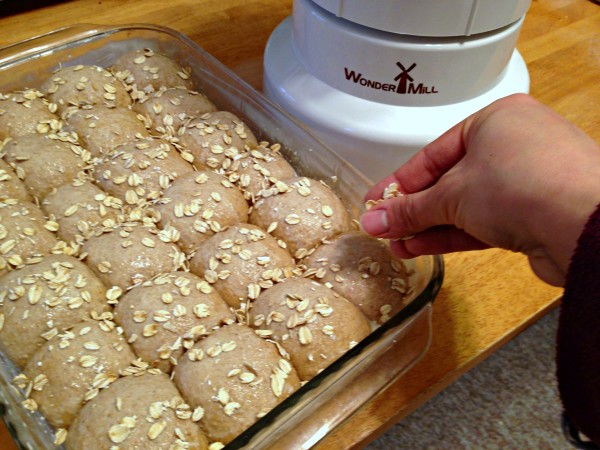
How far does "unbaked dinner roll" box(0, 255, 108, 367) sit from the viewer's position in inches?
29.4

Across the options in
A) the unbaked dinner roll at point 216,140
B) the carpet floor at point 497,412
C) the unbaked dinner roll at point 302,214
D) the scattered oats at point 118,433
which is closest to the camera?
the scattered oats at point 118,433

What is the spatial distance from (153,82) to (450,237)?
66cm

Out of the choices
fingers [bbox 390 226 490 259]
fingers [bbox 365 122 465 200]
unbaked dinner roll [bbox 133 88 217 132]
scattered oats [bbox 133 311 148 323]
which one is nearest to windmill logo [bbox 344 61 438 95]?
fingers [bbox 365 122 465 200]

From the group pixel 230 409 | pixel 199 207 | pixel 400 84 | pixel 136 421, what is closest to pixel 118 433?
pixel 136 421

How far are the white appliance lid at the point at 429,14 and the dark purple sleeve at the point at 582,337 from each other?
373mm

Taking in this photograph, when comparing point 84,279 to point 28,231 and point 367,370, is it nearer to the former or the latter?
point 28,231

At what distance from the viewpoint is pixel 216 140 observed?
3.25 feet

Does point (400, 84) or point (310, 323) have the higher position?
point (400, 84)

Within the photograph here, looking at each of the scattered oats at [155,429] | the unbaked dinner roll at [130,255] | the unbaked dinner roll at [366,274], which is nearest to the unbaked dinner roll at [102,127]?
the unbaked dinner roll at [130,255]

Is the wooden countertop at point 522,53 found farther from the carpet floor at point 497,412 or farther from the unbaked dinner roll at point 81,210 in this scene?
the carpet floor at point 497,412

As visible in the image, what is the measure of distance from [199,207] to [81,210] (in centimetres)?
19

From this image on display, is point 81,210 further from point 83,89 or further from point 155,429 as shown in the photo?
point 155,429

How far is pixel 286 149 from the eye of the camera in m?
0.99

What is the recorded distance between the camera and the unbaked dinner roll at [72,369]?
2.26 feet
